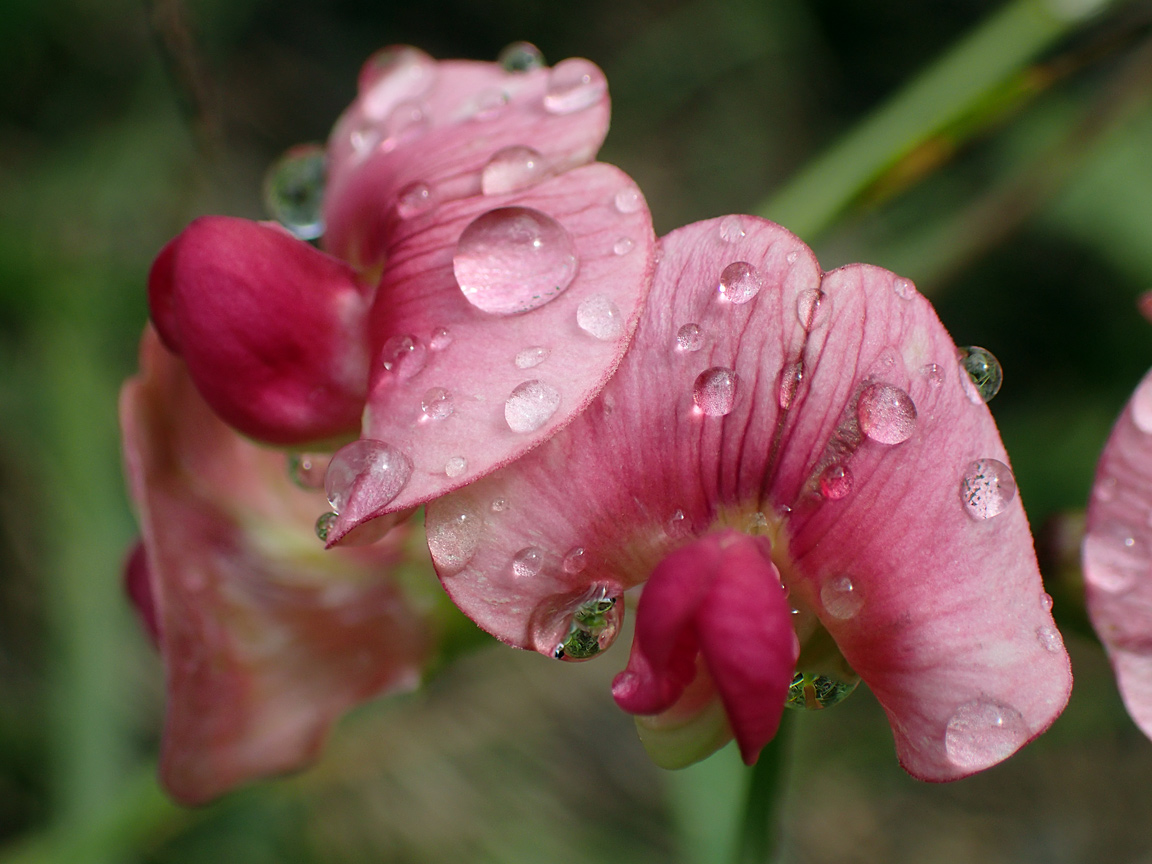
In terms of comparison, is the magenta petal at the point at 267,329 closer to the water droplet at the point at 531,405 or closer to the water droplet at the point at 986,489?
the water droplet at the point at 531,405

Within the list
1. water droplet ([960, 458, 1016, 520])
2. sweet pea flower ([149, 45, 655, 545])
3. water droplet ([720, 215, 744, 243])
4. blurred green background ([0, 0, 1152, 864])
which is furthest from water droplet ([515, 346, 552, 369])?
blurred green background ([0, 0, 1152, 864])

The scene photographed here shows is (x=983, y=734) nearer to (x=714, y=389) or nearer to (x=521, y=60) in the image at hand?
(x=714, y=389)

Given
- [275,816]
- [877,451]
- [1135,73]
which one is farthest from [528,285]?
[275,816]

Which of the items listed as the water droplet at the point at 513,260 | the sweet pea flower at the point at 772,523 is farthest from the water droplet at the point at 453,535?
the water droplet at the point at 513,260

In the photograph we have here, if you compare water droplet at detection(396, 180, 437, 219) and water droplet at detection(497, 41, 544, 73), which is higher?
water droplet at detection(497, 41, 544, 73)

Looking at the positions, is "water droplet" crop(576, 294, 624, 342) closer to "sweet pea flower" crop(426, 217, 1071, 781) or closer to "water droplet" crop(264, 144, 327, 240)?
"sweet pea flower" crop(426, 217, 1071, 781)
